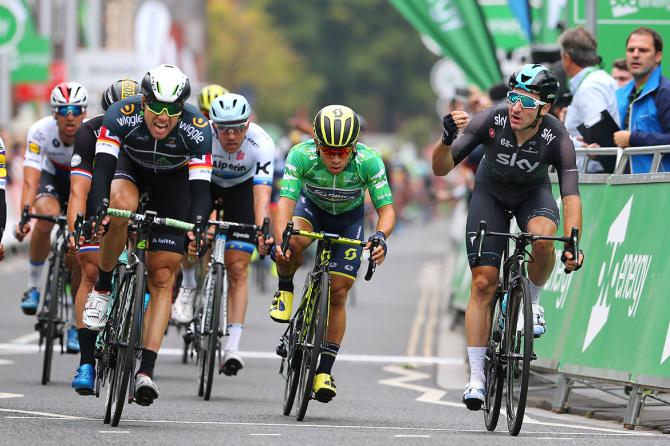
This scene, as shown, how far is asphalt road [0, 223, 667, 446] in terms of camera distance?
31.9 ft

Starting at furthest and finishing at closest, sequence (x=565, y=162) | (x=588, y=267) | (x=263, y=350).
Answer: (x=263, y=350), (x=588, y=267), (x=565, y=162)

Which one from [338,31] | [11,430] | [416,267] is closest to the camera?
[11,430]

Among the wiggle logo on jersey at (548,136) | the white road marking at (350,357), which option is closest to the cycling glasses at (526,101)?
the wiggle logo on jersey at (548,136)

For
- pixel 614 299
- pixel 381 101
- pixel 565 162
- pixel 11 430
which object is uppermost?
pixel 381 101

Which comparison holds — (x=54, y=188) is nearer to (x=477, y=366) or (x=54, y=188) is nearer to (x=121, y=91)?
(x=121, y=91)

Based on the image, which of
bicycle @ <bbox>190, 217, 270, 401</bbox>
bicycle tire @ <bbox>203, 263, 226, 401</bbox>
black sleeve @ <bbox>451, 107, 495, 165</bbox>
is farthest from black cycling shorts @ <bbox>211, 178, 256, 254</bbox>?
black sleeve @ <bbox>451, 107, 495, 165</bbox>

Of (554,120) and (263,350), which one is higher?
(554,120)

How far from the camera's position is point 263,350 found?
54.7ft

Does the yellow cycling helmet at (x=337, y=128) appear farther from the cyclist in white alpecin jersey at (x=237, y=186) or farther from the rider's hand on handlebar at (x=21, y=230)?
the rider's hand on handlebar at (x=21, y=230)

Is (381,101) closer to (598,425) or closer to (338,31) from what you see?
(338,31)

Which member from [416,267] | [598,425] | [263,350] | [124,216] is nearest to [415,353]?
[263,350]

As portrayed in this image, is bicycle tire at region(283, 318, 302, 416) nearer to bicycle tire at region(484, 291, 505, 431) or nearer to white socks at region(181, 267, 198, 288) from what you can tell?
bicycle tire at region(484, 291, 505, 431)

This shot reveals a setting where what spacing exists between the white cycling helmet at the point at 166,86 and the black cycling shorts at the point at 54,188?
12.7 ft

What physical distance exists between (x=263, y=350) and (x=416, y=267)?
17.4 m
